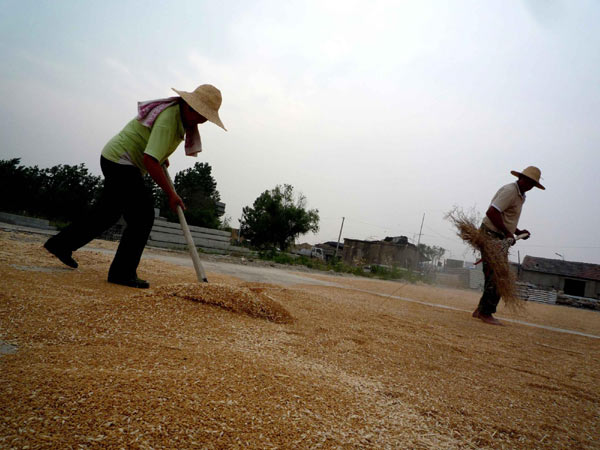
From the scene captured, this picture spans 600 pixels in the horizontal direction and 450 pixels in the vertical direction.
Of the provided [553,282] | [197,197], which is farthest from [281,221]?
[553,282]

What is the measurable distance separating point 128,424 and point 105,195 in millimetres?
2353

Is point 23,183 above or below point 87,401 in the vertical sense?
above

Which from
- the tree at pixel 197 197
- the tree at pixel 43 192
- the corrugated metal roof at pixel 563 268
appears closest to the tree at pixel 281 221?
the tree at pixel 197 197

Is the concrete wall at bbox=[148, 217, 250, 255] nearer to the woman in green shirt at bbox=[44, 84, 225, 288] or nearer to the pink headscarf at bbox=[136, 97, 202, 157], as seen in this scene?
the woman in green shirt at bbox=[44, 84, 225, 288]

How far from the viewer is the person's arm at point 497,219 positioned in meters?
4.16

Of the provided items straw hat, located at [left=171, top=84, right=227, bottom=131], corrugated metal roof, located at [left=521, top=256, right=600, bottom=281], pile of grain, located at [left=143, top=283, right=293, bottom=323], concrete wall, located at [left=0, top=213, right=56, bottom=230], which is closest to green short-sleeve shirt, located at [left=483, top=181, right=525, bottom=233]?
pile of grain, located at [left=143, top=283, right=293, bottom=323]

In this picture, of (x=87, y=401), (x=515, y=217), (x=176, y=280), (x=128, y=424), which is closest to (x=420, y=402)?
(x=128, y=424)

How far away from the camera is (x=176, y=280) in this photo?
11.1ft

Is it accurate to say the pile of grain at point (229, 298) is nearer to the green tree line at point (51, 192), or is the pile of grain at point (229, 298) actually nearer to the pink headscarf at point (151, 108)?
the pink headscarf at point (151, 108)

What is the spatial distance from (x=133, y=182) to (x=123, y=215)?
28 centimetres

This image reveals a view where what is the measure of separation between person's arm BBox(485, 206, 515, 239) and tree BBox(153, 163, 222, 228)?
14.3m

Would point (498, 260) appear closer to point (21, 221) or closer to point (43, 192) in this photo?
point (21, 221)

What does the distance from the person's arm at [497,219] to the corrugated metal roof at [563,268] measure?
38.1 m

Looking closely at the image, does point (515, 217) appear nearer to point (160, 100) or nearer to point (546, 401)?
point (546, 401)
